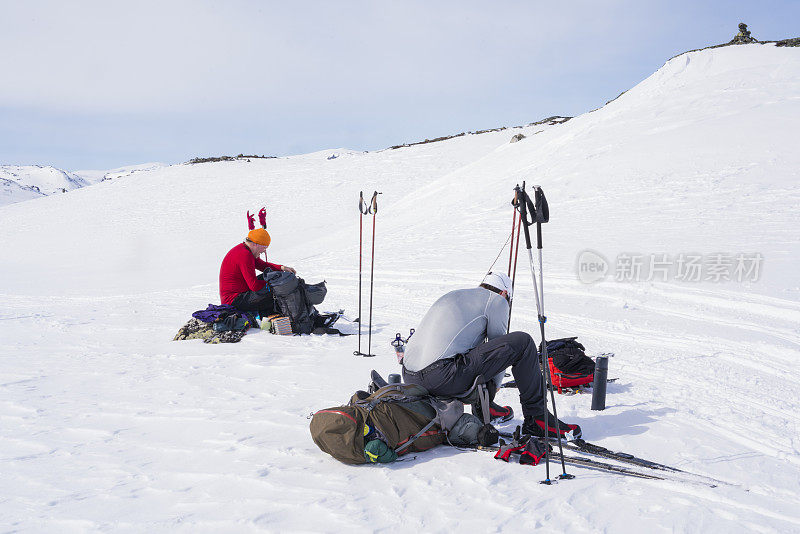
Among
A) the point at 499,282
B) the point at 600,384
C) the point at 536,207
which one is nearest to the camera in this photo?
the point at 536,207

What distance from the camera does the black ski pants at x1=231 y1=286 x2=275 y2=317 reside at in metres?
8.01

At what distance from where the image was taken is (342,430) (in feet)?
11.9

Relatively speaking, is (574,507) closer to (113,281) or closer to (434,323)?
(434,323)

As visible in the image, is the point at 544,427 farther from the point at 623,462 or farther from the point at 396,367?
the point at 396,367

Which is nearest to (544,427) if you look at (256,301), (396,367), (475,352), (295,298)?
(475,352)

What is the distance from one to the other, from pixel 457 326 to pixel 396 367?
2552 mm

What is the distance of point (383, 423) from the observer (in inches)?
149

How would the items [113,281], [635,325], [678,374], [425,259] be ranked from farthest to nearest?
[113,281] → [425,259] → [635,325] → [678,374]

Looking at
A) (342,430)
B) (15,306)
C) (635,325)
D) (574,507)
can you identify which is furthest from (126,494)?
(15,306)

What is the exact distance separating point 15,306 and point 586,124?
Answer: 2116cm

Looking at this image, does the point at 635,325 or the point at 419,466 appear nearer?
the point at 419,466

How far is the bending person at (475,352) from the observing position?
3994mm

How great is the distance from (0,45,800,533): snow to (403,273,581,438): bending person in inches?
18.5

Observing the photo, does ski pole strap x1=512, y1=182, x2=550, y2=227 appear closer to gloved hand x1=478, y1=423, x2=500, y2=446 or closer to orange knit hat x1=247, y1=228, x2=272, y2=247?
gloved hand x1=478, y1=423, x2=500, y2=446
